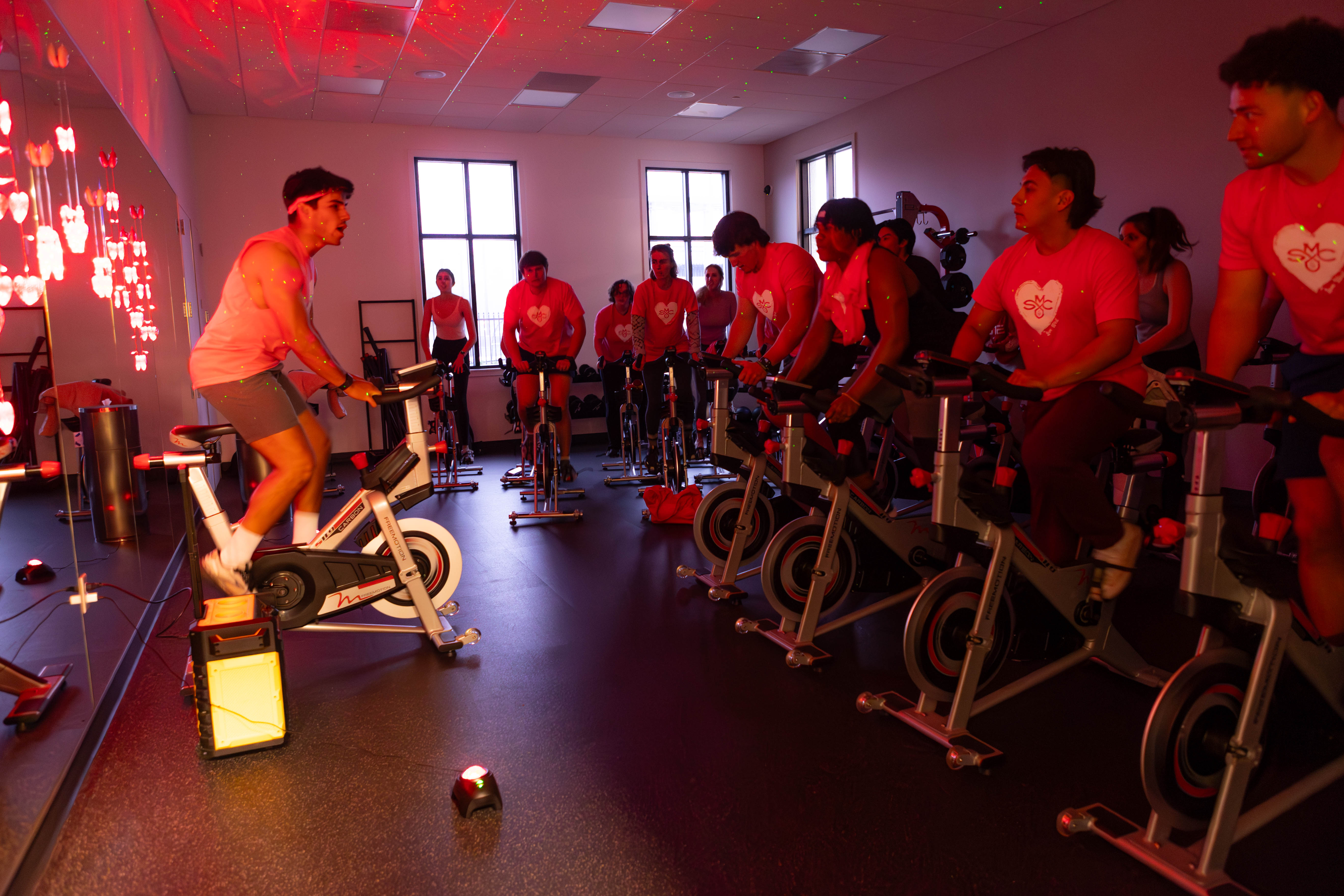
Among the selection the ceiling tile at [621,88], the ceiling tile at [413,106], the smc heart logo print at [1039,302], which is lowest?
the smc heart logo print at [1039,302]

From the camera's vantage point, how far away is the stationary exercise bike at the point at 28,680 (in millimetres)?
1708

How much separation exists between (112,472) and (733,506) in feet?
7.62

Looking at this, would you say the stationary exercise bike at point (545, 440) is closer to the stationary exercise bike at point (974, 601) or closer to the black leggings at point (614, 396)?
the black leggings at point (614, 396)

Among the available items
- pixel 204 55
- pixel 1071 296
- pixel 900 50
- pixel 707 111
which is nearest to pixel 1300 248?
pixel 1071 296

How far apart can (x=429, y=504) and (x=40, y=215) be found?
3826 mm

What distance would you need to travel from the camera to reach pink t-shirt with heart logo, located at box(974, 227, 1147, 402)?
2209 mm

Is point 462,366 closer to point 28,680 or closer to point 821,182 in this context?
point 821,182

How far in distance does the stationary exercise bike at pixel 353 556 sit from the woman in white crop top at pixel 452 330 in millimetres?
4710

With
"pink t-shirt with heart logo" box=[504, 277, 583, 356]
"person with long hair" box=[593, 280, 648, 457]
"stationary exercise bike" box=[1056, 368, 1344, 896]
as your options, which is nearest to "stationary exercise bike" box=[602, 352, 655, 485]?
"person with long hair" box=[593, 280, 648, 457]

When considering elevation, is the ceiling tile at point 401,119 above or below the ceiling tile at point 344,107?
above

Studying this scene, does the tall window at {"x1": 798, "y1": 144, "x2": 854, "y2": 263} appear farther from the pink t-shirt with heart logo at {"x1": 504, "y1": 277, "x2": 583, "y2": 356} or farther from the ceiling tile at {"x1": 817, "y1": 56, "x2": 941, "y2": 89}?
the pink t-shirt with heart logo at {"x1": 504, "y1": 277, "x2": 583, "y2": 356}

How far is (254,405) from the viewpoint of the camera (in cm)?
270

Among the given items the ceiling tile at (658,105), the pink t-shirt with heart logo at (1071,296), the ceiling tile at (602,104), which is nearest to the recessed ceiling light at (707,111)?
the ceiling tile at (658,105)

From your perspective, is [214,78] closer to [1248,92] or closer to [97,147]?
[97,147]
